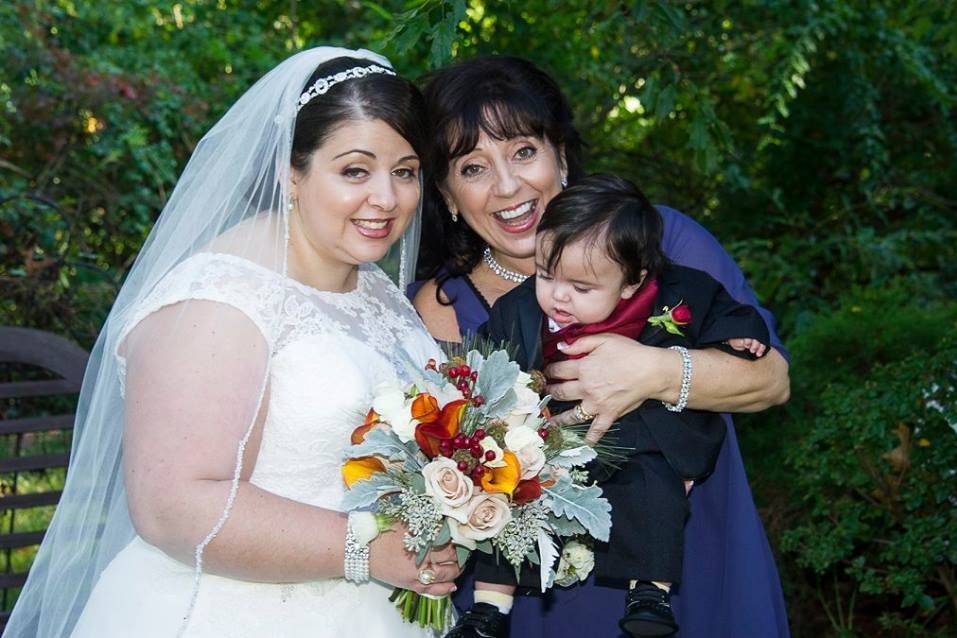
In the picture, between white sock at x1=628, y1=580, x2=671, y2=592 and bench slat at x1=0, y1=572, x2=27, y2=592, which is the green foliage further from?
bench slat at x1=0, y1=572, x2=27, y2=592

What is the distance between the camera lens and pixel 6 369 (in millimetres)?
6637

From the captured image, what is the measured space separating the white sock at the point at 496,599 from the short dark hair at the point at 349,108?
4.09ft

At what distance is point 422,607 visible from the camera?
319 cm

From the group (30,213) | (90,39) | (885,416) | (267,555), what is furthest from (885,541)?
(90,39)

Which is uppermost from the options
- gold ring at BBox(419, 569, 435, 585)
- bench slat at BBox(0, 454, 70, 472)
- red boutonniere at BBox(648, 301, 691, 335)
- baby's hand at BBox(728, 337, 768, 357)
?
red boutonniere at BBox(648, 301, 691, 335)

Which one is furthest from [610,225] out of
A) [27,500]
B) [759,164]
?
[759,164]

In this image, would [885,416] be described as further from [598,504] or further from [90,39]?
[90,39]

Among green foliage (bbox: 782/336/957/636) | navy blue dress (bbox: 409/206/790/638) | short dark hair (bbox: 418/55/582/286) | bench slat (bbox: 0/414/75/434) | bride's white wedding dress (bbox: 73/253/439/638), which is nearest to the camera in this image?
bride's white wedding dress (bbox: 73/253/439/638)

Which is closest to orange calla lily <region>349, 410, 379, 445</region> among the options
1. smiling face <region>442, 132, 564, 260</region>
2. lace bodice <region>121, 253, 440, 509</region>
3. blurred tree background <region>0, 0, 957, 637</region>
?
lace bodice <region>121, 253, 440, 509</region>

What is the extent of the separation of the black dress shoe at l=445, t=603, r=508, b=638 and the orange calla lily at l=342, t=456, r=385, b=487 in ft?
1.76

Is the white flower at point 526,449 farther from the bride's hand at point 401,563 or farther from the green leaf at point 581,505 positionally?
the bride's hand at point 401,563

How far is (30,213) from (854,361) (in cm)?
483

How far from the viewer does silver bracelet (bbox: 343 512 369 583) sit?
2949 mm

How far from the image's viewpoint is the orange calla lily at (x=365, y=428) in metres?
2.92
